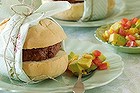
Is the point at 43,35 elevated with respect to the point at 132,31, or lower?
elevated

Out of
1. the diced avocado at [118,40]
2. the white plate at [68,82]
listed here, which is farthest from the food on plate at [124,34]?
the white plate at [68,82]

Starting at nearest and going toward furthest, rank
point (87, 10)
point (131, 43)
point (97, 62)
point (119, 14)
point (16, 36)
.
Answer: point (16, 36) < point (97, 62) < point (131, 43) < point (87, 10) < point (119, 14)

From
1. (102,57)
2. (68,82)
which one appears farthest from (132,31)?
(68,82)

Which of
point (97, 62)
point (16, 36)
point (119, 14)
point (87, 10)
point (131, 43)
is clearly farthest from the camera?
point (119, 14)

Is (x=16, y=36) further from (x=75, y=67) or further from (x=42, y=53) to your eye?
(x=75, y=67)

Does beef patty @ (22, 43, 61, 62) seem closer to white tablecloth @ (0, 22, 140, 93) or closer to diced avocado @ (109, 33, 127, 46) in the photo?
white tablecloth @ (0, 22, 140, 93)

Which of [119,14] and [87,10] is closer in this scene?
[87,10]
